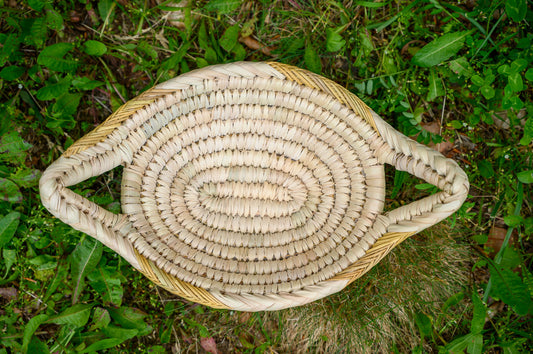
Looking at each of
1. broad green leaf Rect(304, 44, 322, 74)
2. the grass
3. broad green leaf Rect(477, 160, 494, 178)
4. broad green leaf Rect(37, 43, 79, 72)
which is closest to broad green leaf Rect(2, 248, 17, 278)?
the grass

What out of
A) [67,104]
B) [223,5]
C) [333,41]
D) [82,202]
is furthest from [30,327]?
[333,41]

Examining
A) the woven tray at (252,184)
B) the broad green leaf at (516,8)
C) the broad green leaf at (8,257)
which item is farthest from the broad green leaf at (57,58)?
the broad green leaf at (516,8)

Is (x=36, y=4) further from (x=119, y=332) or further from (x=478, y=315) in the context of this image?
(x=478, y=315)

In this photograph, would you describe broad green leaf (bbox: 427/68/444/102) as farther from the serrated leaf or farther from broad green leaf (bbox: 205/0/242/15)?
the serrated leaf

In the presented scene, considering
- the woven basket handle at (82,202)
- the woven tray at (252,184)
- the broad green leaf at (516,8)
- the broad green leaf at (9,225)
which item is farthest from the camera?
the broad green leaf at (9,225)

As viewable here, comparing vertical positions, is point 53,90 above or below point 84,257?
above

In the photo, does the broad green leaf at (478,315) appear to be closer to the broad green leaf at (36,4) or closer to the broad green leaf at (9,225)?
the broad green leaf at (9,225)

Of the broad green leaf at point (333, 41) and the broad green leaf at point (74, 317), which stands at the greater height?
the broad green leaf at point (333, 41)
